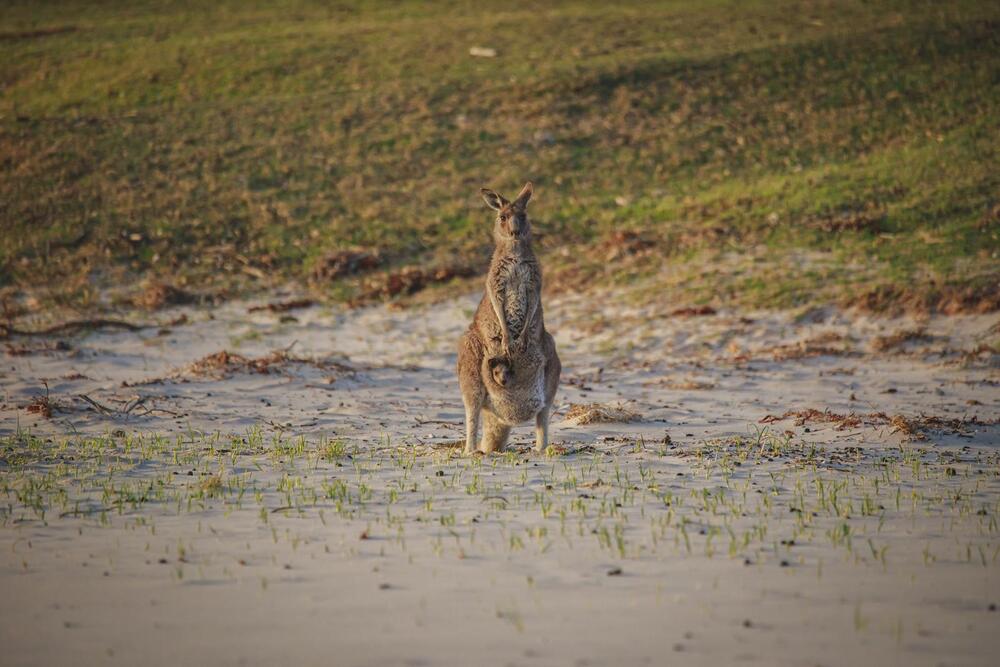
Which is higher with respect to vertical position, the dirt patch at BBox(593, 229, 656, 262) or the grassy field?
the grassy field

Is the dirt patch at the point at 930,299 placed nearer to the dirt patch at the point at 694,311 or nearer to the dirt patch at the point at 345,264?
the dirt patch at the point at 694,311

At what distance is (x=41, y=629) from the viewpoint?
16.1 ft

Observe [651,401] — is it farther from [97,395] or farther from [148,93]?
[148,93]

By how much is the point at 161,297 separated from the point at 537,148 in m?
12.0

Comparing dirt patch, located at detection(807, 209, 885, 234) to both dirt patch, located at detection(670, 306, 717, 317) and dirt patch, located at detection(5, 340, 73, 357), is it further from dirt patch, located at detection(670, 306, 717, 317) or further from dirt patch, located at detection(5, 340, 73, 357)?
dirt patch, located at detection(5, 340, 73, 357)

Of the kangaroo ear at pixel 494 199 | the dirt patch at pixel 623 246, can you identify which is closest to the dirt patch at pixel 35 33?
the dirt patch at pixel 623 246

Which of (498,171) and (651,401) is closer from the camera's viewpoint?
(651,401)

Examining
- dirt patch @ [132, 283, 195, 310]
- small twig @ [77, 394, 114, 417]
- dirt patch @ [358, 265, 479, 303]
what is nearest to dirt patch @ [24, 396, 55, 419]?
small twig @ [77, 394, 114, 417]

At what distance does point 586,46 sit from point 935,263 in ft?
66.1

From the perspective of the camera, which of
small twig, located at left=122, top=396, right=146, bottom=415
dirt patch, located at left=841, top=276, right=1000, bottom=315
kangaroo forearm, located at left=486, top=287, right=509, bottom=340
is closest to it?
kangaroo forearm, located at left=486, top=287, right=509, bottom=340

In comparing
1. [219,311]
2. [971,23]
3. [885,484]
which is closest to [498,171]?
[219,311]

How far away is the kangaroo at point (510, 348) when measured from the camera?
360 inches

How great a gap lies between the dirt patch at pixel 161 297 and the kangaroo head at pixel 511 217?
38.5ft

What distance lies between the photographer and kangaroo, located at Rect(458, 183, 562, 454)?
9.14 meters
